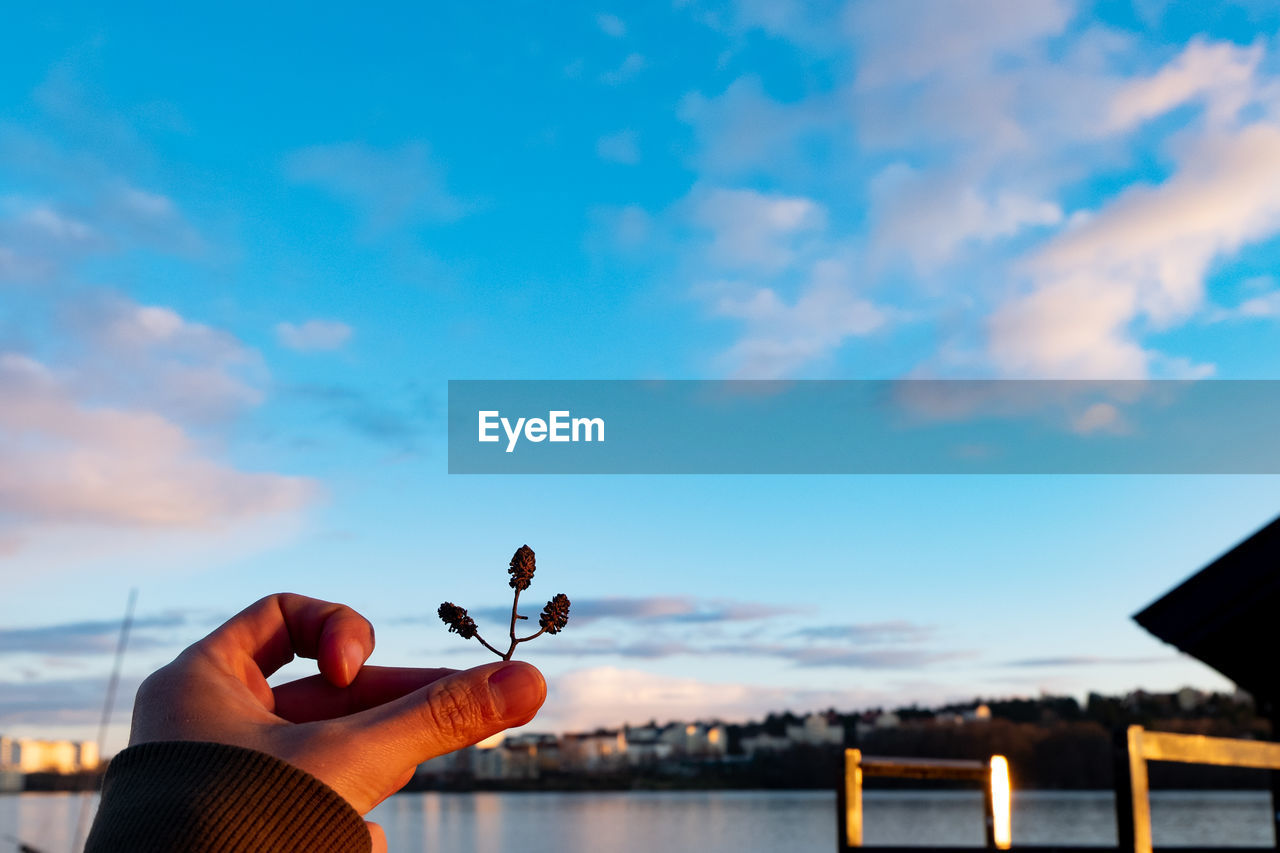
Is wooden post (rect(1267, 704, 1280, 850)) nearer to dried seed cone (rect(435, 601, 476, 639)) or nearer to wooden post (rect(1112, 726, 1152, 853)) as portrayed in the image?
wooden post (rect(1112, 726, 1152, 853))

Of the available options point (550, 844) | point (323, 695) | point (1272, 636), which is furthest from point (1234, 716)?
point (323, 695)

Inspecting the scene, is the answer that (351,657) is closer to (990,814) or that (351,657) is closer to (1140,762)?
(1140,762)

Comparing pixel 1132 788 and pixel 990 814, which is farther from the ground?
pixel 1132 788

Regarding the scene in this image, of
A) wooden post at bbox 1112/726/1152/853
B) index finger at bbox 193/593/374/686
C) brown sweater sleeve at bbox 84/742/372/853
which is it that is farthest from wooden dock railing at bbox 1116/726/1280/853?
brown sweater sleeve at bbox 84/742/372/853

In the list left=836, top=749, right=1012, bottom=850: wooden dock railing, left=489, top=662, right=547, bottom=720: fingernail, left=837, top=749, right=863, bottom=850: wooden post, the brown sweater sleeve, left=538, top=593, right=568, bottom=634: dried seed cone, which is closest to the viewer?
the brown sweater sleeve

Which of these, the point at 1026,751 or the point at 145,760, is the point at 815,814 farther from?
the point at 145,760

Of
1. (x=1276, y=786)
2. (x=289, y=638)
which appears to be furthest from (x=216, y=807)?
(x=1276, y=786)

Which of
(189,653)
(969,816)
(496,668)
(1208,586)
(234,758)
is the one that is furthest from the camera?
(969,816)
